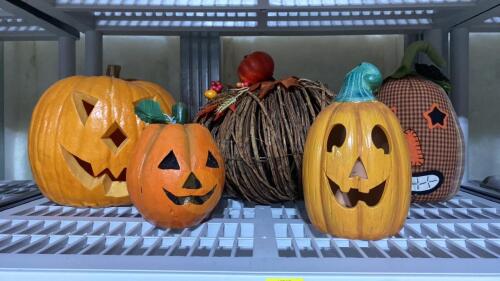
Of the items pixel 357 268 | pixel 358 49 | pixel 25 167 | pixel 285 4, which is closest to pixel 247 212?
pixel 357 268

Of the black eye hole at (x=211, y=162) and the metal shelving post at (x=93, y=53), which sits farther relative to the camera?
the metal shelving post at (x=93, y=53)

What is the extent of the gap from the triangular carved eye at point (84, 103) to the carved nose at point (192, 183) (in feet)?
1.02

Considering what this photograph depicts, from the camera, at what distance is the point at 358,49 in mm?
1524

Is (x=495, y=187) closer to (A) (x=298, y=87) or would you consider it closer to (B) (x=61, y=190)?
(A) (x=298, y=87)

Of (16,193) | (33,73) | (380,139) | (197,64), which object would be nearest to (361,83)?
(380,139)

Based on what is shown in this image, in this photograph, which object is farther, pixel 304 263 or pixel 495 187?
pixel 495 187

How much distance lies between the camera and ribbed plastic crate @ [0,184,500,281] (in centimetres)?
44

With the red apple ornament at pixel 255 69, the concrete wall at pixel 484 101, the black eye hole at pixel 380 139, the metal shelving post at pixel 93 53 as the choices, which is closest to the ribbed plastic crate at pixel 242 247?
the black eye hole at pixel 380 139

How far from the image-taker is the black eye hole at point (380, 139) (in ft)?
1.91

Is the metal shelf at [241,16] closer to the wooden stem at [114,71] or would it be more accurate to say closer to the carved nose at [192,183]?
the wooden stem at [114,71]

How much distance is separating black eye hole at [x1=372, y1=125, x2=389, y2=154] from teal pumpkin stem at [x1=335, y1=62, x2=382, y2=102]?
0.05m

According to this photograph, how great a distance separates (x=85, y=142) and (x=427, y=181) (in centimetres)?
66

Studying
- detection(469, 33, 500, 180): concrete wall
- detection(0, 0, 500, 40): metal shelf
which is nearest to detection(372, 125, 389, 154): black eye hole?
detection(0, 0, 500, 40): metal shelf

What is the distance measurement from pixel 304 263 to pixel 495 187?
74 cm
